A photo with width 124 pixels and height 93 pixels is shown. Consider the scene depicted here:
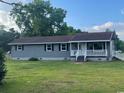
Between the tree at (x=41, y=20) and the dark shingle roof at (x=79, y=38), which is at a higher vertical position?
the tree at (x=41, y=20)

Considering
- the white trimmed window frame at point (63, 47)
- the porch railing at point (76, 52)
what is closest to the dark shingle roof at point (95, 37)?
the porch railing at point (76, 52)

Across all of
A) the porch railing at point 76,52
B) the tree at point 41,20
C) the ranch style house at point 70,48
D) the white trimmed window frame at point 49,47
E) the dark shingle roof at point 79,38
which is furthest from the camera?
the tree at point 41,20

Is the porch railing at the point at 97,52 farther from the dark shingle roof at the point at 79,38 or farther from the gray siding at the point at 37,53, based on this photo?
the gray siding at the point at 37,53

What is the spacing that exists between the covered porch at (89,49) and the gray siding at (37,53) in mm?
1731

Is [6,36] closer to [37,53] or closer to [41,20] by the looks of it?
[41,20]

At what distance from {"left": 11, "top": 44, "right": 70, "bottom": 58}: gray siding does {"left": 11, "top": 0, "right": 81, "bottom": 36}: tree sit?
49.7 feet

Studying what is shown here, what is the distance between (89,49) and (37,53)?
794cm

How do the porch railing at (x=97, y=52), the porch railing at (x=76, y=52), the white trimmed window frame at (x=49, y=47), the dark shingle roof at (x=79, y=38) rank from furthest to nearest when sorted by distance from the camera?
the white trimmed window frame at (x=49, y=47)
the porch railing at (x=76, y=52)
the dark shingle roof at (x=79, y=38)
the porch railing at (x=97, y=52)

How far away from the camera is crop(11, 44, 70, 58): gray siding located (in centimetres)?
4062

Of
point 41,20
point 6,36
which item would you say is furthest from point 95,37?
point 6,36

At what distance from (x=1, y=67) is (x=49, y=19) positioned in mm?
46335

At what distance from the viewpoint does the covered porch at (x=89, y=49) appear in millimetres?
37812

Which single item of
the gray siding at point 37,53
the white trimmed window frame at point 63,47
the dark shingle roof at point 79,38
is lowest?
the gray siding at point 37,53

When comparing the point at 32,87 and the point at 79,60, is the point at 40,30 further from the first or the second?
the point at 32,87
